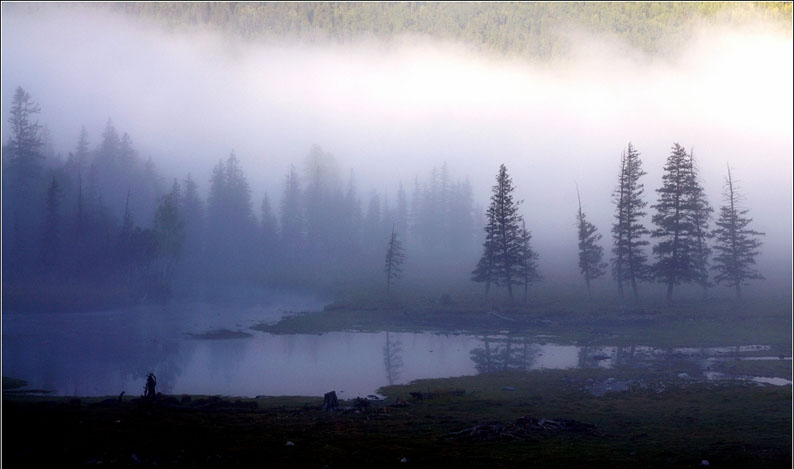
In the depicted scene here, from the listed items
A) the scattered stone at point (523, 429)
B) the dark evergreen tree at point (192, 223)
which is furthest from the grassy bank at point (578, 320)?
the dark evergreen tree at point (192, 223)

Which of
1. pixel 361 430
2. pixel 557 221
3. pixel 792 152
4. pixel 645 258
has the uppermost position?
pixel 792 152

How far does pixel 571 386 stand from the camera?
41.2m

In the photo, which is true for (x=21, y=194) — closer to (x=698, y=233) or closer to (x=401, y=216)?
(x=401, y=216)

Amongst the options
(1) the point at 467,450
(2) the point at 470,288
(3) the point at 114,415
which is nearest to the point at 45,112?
(2) the point at 470,288

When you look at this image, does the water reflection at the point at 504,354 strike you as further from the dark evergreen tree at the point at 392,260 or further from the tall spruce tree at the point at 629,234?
the dark evergreen tree at the point at 392,260

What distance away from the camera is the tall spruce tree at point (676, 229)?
76.1 metres

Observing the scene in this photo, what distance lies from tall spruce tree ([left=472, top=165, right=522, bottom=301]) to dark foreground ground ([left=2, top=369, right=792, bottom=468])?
39963mm

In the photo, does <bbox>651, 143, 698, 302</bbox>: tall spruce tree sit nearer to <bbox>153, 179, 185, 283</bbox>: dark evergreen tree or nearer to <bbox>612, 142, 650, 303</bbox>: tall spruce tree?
<bbox>612, 142, 650, 303</bbox>: tall spruce tree

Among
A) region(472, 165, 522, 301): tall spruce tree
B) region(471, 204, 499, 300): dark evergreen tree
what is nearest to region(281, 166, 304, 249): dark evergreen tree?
region(471, 204, 499, 300): dark evergreen tree

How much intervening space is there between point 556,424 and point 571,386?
1375 cm

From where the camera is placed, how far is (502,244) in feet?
264

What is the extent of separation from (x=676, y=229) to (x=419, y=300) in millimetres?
30616

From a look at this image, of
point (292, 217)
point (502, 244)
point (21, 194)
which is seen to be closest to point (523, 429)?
point (502, 244)

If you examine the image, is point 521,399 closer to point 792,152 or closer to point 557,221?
point 557,221
